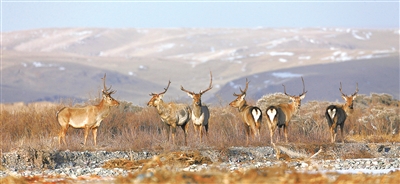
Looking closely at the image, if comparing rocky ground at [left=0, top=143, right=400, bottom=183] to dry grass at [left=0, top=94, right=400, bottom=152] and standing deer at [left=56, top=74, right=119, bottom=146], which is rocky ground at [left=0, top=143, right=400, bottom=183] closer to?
dry grass at [left=0, top=94, right=400, bottom=152]

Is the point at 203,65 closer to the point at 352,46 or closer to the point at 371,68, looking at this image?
the point at 371,68

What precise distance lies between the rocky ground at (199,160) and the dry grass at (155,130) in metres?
0.61

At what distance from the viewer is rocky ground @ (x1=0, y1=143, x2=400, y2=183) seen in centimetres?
1394

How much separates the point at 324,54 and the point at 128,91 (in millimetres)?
44136

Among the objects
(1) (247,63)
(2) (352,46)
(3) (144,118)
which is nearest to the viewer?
(3) (144,118)

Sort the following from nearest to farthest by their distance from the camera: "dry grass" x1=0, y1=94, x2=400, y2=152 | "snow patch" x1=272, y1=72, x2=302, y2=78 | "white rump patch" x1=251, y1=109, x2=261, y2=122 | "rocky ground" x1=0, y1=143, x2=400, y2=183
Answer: "rocky ground" x1=0, y1=143, x2=400, y2=183
"dry grass" x1=0, y1=94, x2=400, y2=152
"white rump patch" x1=251, y1=109, x2=261, y2=122
"snow patch" x1=272, y1=72, x2=302, y2=78

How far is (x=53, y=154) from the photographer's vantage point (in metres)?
16.2

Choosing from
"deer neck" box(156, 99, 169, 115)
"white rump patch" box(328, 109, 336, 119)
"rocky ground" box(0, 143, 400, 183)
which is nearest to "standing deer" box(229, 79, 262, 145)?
"rocky ground" box(0, 143, 400, 183)

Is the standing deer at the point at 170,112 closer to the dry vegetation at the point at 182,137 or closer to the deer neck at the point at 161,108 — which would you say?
the deer neck at the point at 161,108

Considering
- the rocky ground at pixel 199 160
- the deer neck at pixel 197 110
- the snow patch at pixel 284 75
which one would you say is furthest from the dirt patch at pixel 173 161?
the snow patch at pixel 284 75

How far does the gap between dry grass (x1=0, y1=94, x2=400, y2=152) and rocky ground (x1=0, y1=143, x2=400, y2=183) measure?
0.61 metres

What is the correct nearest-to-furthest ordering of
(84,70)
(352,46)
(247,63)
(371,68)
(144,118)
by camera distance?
(144,118) < (371,68) < (84,70) < (247,63) < (352,46)

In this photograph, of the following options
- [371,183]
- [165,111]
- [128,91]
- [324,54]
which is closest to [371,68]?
[324,54]

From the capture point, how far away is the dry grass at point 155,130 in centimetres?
1856
